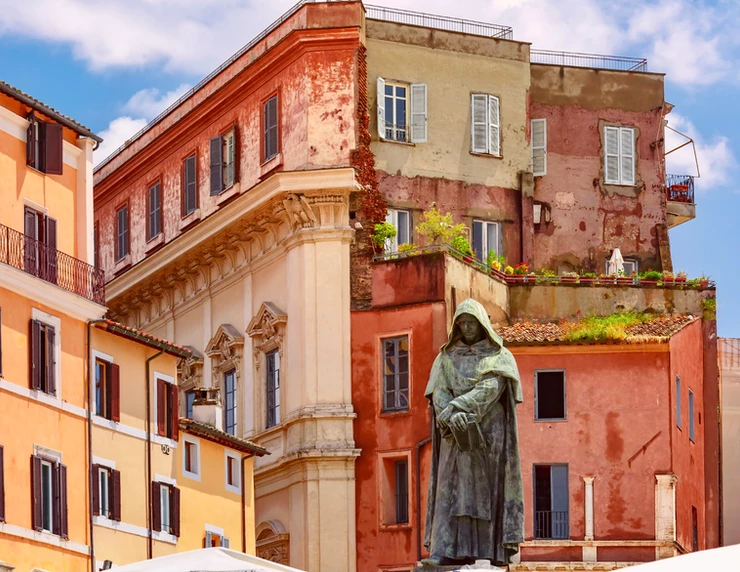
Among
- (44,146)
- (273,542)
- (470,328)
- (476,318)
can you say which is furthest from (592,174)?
(476,318)

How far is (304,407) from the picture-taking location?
185ft

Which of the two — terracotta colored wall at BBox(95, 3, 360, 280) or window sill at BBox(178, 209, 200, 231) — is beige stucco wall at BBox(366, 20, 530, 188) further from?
window sill at BBox(178, 209, 200, 231)

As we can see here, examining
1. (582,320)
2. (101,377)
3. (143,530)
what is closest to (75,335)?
(101,377)

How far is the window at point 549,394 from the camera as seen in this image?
55.5 metres

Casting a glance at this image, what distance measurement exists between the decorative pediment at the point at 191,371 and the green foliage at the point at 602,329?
11.1 meters

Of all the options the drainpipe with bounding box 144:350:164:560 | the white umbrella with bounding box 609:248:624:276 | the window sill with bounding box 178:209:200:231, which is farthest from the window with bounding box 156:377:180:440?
the white umbrella with bounding box 609:248:624:276

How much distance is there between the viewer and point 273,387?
58406mm

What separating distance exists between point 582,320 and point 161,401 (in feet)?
41.7

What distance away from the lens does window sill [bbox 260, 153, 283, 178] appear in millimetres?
59062

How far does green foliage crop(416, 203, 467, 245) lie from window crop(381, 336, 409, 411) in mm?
2988

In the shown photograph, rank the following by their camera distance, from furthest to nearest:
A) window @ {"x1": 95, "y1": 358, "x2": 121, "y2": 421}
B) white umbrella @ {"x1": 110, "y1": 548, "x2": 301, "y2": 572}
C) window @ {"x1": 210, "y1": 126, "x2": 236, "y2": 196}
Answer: window @ {"x1": 210, "y1": 126, "x2": 236, "y2": 196} → window @ {"x1": 95, "y1": 358, "x2": 121, "y2": 421} → white umbrella @ {"x1": 110, "y1": 548, "x2": 301, "y2": 572}

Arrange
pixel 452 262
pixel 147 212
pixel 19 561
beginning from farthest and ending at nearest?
pixel 147 212
pixel 452 262
pixel 19 561

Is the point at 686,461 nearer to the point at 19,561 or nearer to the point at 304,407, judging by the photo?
the point at 304,407

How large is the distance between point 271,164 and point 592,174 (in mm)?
9975
